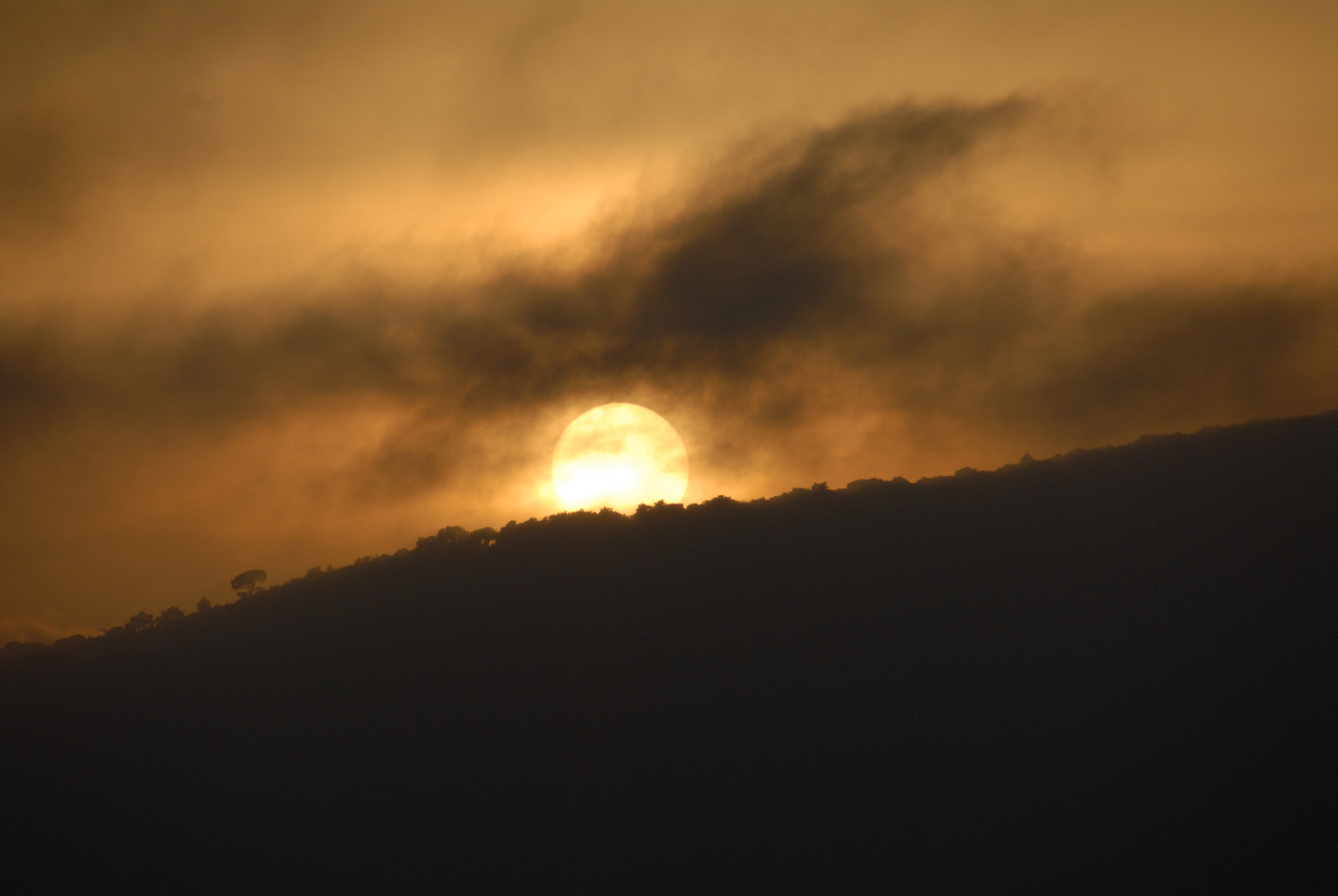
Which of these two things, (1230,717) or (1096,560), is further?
(1096,560)

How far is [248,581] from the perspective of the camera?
2108 centimetres

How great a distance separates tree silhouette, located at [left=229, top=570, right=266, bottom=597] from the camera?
67.9 feet

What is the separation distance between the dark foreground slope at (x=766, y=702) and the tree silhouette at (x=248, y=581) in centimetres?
146

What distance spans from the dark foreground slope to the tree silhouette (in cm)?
146

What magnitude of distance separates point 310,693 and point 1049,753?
41.3ft

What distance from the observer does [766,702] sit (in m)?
15.3

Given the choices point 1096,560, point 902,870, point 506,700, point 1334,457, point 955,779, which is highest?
point 1334,457

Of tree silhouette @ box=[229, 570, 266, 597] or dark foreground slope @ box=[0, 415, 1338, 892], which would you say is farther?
tree silhouette @ box=[229, 570, 266, 597]

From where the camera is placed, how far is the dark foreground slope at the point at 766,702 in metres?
13.4

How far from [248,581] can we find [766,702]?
41.4 feet

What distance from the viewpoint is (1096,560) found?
16.4 meters

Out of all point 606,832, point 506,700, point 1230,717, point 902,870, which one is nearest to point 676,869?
point 606,832

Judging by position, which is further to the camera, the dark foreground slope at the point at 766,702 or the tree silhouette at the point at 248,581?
the tree silhouette at the point at 248,581

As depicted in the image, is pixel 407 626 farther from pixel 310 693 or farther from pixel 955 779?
pixel 955 779
